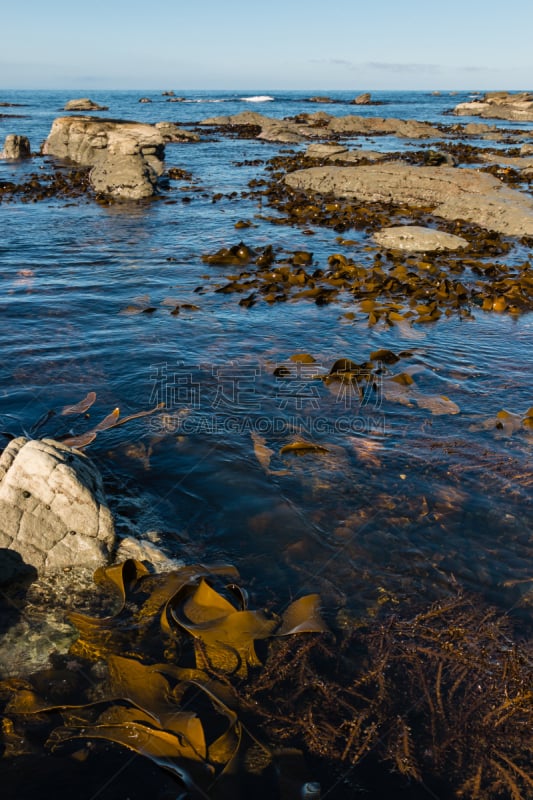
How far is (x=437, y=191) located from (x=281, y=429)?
569 inches

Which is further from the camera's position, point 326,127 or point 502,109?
point 502,109

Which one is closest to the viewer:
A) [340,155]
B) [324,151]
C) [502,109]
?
[340,155]

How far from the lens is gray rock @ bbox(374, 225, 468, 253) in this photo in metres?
12.5

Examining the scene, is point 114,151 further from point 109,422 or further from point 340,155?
point 109,422

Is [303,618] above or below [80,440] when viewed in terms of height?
below

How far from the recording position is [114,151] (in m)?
23.0

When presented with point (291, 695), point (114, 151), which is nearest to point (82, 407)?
point (291, 695)

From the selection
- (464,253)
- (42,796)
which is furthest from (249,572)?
(464,253)

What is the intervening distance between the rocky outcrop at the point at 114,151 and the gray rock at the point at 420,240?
10.0 m

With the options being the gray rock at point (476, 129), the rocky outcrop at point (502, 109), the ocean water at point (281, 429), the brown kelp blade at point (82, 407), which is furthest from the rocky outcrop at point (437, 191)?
the rocky outcrop at point (502, 109)

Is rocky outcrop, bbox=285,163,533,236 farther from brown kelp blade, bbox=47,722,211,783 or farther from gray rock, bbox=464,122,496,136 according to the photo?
gray rock, bbox=464,122,496,136

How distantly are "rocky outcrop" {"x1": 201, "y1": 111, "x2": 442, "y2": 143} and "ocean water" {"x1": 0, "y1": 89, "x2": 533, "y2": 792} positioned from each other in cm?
3316

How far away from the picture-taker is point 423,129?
42969 mm

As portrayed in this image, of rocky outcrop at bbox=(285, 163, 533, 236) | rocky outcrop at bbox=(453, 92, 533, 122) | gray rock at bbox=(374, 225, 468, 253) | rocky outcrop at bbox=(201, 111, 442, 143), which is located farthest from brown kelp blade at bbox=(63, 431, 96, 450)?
rocky outcrop at bbox=(453, 92, 533, 122)
